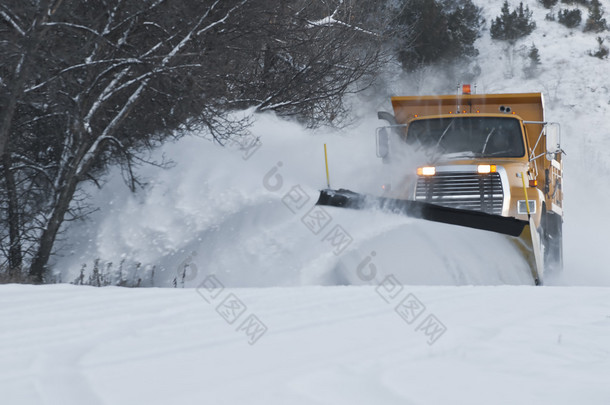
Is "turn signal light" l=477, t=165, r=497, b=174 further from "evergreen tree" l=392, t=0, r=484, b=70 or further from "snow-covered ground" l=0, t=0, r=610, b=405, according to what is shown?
"evergreen tree" l=392, t=0, r=484, b=70

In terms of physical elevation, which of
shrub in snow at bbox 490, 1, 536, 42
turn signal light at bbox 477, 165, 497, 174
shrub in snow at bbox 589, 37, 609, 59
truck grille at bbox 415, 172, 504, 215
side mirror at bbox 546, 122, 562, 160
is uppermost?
shrub in snow at bbox 490, 1, 536, 42

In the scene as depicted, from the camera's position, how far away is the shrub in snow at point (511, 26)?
3972 centimetres

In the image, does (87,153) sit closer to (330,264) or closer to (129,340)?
(330,264)

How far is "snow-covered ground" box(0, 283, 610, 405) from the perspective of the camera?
238 cm

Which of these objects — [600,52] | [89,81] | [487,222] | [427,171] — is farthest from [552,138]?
[600,52]

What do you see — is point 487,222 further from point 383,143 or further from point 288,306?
point 288,306

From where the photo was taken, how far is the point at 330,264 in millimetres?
8047

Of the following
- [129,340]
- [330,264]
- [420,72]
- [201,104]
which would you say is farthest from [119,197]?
[420,72]

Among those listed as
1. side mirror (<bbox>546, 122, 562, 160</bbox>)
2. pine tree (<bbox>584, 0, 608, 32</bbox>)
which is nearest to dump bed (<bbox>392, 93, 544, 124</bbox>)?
side mirror (<bbox>546, 122, 562, 160</bbox>)

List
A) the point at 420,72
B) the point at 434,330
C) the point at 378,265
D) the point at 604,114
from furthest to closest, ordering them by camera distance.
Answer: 1. the point at 604,114
2. the point at 420,72
3. the point at 378,265
4. the point at 434,330

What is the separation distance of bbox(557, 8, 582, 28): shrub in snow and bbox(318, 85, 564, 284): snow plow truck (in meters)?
33.1

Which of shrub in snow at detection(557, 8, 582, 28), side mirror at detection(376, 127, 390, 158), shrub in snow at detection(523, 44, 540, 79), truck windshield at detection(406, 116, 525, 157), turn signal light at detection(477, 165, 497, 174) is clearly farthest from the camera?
shrub in snow at detection(557, 8, 582, 28)

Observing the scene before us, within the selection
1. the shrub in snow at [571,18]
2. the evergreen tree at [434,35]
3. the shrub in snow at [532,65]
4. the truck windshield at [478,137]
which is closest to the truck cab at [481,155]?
the truck windshield at [478,137]

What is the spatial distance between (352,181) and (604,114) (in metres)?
28.0
